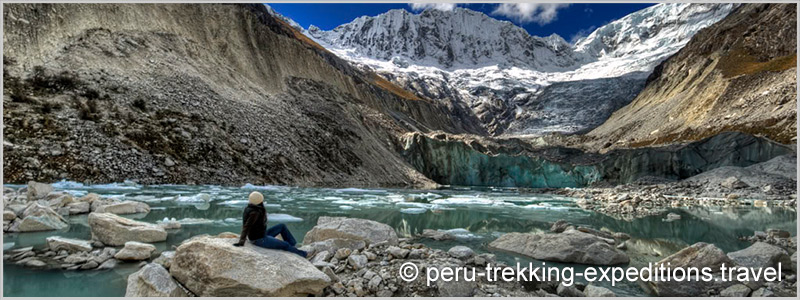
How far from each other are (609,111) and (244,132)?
106380 mm

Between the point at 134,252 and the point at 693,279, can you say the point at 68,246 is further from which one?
the point at 693,279

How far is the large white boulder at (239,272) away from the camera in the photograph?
3912 millimetres

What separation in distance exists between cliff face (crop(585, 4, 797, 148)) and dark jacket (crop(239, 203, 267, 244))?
146ft

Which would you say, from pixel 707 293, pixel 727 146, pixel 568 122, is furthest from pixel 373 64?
pixel 707 293

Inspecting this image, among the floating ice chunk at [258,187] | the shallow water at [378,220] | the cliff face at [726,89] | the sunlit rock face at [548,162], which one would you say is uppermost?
the cliff face at [726,89]

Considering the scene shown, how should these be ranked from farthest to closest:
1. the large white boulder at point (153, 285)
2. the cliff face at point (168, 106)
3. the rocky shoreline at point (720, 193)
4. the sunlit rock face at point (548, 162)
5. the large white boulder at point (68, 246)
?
the sunlit rock face at point (548, 162) → the rocky shoreline at point (720, 193) → the cliff face at point (168, 106) → the large white boulder at point (68, 246) → the large white boulder at point (153, 285)

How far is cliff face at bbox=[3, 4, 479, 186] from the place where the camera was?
1720cm

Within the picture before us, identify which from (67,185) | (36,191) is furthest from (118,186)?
(36,191)

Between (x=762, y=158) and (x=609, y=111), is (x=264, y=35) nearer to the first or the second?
(x=762, y=158)

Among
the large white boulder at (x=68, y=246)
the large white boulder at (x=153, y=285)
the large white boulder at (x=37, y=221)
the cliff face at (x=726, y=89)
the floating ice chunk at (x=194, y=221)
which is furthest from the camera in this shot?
the cliff face at (x=726, y=89)

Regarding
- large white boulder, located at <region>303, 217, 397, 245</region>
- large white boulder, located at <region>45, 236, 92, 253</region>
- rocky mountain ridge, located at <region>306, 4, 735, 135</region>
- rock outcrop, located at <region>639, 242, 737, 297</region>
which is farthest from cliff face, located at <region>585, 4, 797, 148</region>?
large white boulder, located at <region>45, 236, 92, 253</region>

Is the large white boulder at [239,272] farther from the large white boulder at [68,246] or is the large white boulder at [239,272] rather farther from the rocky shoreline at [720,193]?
the rocky shoreline at [720,193]

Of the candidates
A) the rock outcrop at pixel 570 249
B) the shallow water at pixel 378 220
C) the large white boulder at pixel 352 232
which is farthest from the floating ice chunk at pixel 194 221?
the rock outcrop at pixel 570 249

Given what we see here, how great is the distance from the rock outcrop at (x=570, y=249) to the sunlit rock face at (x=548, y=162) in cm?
3430
